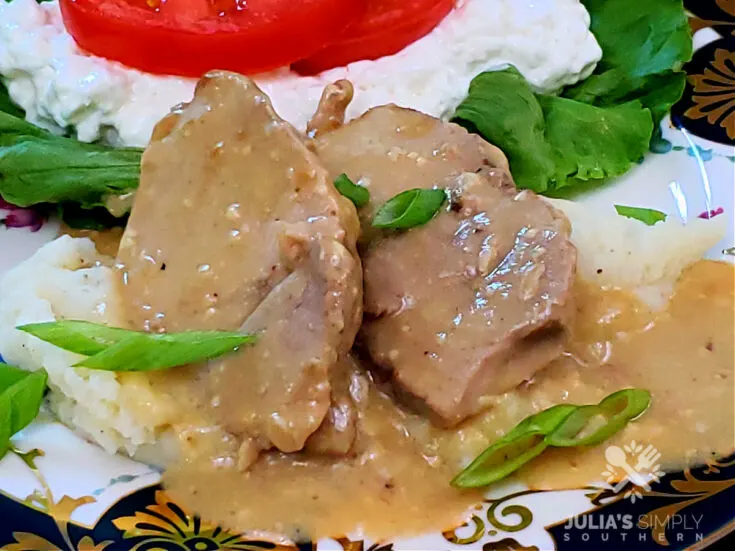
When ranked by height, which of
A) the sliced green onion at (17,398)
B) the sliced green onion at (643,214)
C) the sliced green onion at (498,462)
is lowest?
the sliced green onion at (498,462)

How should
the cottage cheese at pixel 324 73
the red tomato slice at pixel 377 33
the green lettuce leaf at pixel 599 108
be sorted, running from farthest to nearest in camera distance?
the red tomato slice at pixel 377 33
the green lettuce leaf at pixel 599 108
the cottage cheese at pixel 324 73

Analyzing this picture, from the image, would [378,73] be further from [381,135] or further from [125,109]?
[125,109]

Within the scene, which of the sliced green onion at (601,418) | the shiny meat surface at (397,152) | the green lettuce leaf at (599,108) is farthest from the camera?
the green lettuce leaf at (599,108)

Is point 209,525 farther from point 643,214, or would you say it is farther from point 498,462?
point 643,214

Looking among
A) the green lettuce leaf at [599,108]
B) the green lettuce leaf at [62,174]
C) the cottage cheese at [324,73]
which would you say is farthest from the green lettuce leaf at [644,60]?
the green lettuce leaf at [62,174]

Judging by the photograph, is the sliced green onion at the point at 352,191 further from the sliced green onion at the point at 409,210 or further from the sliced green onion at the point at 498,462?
the sliced green onion at the point at 498,462

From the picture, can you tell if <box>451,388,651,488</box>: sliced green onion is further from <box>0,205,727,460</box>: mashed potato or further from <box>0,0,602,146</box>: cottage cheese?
<box>0,0,602,146</box>: cottage cheese

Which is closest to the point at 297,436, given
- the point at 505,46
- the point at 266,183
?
the point at 266,183
